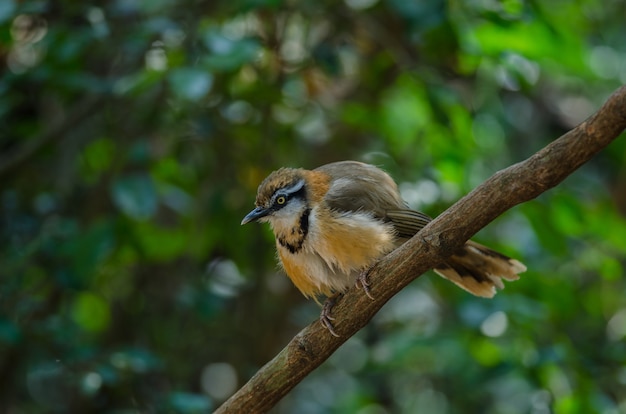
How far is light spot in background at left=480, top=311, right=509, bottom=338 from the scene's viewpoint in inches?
178

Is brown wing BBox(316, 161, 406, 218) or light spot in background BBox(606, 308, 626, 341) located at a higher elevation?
brown wing BBox(316, 161, 406, 218)

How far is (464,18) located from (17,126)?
2.83 meters

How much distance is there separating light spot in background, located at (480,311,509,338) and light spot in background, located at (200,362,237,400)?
2136mm

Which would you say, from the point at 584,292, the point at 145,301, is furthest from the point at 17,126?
the point at 584,292

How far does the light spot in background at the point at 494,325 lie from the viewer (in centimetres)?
451

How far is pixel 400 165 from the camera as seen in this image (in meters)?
5.48

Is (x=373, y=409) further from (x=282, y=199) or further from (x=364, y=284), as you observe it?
(x=364, y=284)

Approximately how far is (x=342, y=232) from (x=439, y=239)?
36.5 inches

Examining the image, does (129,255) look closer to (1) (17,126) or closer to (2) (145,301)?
(2) (145,301)

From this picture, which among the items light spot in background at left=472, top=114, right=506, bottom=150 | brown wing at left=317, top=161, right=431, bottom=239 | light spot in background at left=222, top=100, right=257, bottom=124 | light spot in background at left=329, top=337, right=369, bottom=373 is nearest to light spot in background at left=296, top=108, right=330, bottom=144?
light spot in background at left=222, top=100, right=257, bottom=124

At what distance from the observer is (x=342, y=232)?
3707 mm

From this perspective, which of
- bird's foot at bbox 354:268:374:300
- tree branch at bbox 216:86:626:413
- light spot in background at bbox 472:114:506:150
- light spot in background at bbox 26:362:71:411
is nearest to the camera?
tree branch at bbox 216:86:626:413

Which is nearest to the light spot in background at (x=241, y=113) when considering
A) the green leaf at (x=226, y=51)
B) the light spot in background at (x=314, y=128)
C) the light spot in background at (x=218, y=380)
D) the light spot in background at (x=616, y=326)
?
the light spot in background at (x=314, y=128)

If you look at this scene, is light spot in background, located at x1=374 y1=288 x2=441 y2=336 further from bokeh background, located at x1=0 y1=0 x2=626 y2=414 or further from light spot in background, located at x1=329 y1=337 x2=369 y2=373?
light spot in background, located at x1=329 y1=337 x2=369 y2=373
